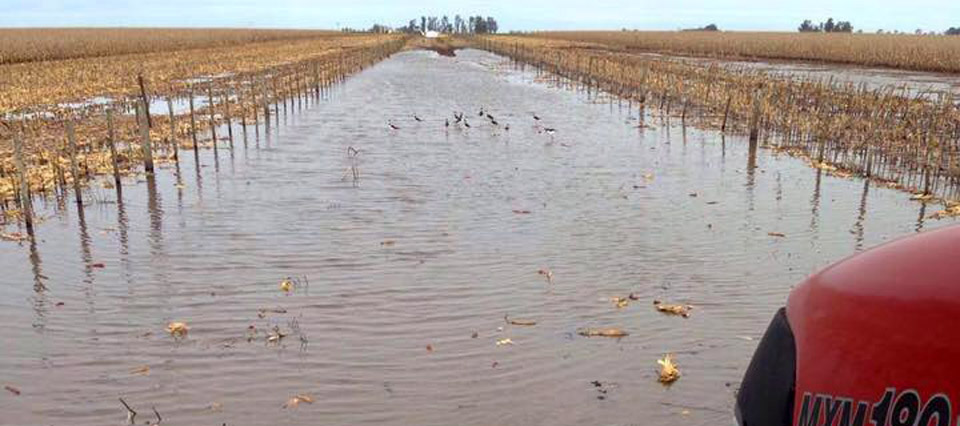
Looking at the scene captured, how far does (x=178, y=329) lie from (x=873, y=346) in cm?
568

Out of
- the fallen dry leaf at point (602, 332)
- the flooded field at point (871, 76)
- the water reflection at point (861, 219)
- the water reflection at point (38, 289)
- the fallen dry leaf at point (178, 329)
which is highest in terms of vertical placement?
the flooded field at point (871, 76)

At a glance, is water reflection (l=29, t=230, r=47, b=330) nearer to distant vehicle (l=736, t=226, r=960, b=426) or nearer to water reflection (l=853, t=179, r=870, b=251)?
distant vehicle (l=736, t=226, r=960, b=426)

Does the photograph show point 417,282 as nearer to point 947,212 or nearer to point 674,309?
point 674,309

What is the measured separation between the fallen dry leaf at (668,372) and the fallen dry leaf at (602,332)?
0.68 metres

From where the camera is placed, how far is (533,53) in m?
53.3

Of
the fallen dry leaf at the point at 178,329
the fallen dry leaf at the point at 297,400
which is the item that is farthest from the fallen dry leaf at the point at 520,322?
the fallen dry leaf at the point at 178,329

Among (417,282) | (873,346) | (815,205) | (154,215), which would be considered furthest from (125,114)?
(873,346)

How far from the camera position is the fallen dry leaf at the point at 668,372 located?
5.68 m

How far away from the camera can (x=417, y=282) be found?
7891mm

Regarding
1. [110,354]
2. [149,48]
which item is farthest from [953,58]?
[149,48]

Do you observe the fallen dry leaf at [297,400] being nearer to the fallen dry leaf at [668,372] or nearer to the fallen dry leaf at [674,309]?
the fallen dry leaf at [668,372]

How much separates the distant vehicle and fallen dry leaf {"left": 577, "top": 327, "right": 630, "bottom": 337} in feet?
12.5

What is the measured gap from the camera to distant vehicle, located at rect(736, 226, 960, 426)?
2150mm

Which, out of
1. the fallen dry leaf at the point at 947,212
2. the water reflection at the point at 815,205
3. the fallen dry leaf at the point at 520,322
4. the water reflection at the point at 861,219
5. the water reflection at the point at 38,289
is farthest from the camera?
the fallen dry leaf at the point at 947,212
